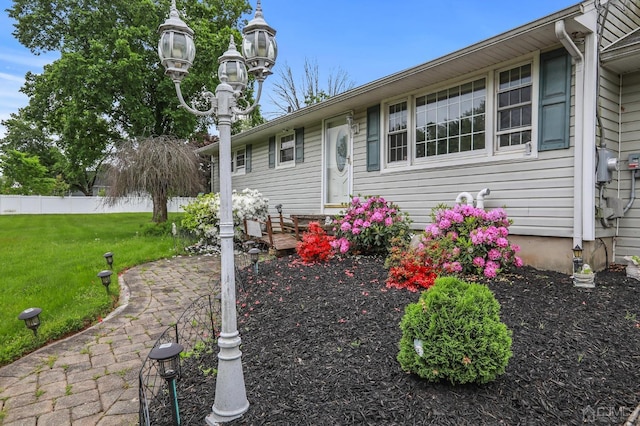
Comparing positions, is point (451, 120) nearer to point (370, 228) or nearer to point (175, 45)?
point (370, 228)

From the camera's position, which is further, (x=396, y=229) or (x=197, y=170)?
(x=197, y=170)

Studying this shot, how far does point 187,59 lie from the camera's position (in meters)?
2.32

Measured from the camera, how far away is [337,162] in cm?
797

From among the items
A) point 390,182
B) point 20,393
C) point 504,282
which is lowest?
point 20,393

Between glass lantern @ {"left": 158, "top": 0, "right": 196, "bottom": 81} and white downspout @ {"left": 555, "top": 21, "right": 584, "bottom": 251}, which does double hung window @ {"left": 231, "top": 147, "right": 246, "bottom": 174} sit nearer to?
white downspout @ {"left": 555, "top": 21, "right": 584, "bottom": 251}

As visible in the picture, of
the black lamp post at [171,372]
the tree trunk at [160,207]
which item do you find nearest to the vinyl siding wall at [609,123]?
the black lamp post at [171,372]

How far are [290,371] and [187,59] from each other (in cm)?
218

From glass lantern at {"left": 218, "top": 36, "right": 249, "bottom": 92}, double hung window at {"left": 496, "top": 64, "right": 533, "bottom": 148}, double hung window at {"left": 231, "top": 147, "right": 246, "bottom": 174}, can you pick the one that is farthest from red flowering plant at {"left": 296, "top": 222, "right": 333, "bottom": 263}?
double hung window at {"left": 231, "top": 147, "right": 246, "bottom": 174}

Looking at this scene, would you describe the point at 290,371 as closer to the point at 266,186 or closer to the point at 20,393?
the point at 20,393

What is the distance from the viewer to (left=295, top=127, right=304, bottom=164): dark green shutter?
887 centimetres

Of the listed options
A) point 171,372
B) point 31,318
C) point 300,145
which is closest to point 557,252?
point 171,372

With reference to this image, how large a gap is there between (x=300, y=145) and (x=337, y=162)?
4.62 ft

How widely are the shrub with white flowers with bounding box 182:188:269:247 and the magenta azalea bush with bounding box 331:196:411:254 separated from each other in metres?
3.55

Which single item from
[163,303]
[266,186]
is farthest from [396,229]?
[266,186]
